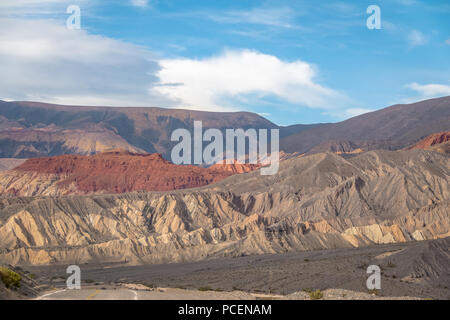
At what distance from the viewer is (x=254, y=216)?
124 metres

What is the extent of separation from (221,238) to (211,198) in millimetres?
33373

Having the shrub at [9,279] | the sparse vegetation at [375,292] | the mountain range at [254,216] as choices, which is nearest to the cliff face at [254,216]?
the mountain range at [254,216]

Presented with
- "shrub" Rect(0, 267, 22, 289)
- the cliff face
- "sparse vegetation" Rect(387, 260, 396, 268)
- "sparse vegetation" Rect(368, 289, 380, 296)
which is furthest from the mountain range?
"shrub" Rect(0, 267, 22, 289)

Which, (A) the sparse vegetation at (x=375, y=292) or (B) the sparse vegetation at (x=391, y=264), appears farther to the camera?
(B) the sparse vegetation at (x=391, y=264)

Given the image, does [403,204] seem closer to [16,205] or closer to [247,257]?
[247,257]

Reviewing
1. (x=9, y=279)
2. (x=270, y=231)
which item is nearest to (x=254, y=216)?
(x=270, y=231)

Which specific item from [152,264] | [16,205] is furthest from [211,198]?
[152,264]

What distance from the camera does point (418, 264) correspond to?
212 feet

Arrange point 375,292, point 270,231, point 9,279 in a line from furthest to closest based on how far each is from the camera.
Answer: point 270,231 → point 375,292 → point 9,279

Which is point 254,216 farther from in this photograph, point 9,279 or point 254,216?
point 9,279

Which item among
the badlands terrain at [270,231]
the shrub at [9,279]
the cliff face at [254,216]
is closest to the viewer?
the shrub at [9,279]

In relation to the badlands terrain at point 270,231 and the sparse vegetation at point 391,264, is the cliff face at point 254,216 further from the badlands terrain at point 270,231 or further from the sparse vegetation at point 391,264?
the sparse vegetation at point 391,264

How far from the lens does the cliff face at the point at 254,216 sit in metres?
103

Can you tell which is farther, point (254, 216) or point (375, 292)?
point (254, 216)
